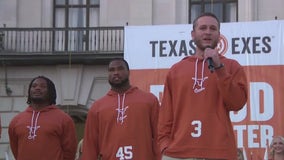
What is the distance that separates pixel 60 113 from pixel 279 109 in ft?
11.8

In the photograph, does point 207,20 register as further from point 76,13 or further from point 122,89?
point 76,13

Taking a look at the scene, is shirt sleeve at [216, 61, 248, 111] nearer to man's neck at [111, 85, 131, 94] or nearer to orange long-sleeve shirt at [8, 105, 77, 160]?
man's neck at [111, 85, 131, 94]

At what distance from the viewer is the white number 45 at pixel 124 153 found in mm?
6387

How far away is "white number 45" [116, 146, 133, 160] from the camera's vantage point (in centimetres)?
639

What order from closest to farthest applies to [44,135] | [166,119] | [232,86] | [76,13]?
[232,86]
[166,119]
[44,135]
[76,13]

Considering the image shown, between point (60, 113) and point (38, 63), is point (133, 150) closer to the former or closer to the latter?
point (60, 113)

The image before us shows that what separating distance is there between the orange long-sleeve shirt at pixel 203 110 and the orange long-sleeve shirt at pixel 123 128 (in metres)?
1.35

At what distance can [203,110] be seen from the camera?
A: 4949 mm

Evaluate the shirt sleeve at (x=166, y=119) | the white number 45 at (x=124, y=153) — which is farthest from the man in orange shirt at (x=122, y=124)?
the shirt sleeve at (x=166, y=119)

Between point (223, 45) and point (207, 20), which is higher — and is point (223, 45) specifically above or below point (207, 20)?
above

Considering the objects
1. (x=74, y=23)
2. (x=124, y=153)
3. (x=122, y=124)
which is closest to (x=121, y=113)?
(x=122, y=124)

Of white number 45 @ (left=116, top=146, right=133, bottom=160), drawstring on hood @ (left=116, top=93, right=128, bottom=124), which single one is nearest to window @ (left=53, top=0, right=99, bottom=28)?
drawstring on hood @ (left=116, top=93, right=128, bottom=124)

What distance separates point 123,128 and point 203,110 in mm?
1596

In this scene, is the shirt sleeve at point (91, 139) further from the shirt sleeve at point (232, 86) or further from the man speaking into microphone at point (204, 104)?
the shirt sleeve at point (232, 86)
